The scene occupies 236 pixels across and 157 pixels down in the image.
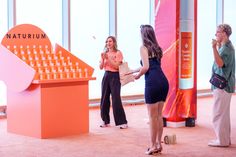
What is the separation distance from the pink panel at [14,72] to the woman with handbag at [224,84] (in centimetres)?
255

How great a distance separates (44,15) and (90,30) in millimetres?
1248

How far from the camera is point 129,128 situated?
26.1 ft

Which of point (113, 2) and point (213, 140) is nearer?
point (213, 140)

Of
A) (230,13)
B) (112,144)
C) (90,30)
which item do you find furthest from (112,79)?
(230,13)

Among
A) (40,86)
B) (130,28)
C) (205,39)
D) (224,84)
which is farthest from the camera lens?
(205,39)

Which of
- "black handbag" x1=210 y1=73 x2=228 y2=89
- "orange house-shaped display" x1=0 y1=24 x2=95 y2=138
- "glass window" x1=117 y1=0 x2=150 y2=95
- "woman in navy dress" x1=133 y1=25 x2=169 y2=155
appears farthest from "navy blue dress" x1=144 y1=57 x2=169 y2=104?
"glass window" x1=117 y1=0 x2=150 y2=95

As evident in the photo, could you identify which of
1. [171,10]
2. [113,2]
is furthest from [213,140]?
[113,2]

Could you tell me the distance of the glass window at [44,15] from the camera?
950 centimetres

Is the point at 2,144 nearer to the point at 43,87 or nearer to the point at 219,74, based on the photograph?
the point at 43,87

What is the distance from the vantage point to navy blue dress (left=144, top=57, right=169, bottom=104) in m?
5.79

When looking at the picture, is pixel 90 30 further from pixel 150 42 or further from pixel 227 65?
pixel 150 42

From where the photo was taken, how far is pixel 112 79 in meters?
7.89

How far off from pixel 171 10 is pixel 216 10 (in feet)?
19.0

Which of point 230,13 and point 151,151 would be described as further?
point 230,13
